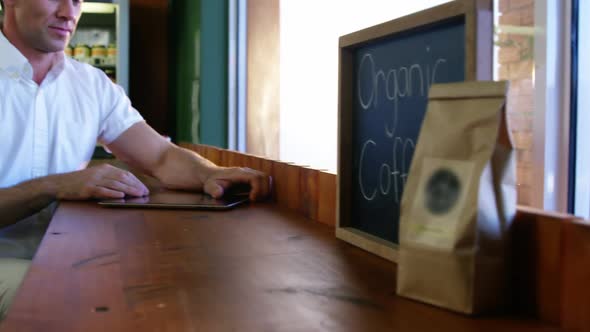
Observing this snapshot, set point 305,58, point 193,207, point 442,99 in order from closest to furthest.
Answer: point 442,99 → point 193,207 → point 305,58

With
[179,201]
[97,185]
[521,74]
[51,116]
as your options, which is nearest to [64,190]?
[97,185]

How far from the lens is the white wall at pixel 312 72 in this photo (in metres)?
2.11

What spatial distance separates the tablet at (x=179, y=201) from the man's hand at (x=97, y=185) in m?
0.03

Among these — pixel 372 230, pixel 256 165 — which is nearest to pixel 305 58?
pixel 256 165

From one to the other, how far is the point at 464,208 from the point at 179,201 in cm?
97

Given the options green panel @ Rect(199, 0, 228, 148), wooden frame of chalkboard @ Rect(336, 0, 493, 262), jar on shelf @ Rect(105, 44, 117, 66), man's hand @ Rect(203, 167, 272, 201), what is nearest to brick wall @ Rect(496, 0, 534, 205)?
wooden frame of chalkboard @ Rect(336, 0, 493, 262)

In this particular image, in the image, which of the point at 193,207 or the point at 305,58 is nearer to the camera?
the point at 193,207

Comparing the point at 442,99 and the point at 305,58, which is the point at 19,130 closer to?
the point at 305,58

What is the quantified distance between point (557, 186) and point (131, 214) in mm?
849

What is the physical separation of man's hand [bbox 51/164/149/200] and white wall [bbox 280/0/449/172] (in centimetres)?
70

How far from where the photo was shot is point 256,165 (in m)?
1.67

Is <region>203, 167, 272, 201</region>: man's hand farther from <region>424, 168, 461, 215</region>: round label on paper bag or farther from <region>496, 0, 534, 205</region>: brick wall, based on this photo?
<region>424, 168, 461, 215</region>: round label on paper bag

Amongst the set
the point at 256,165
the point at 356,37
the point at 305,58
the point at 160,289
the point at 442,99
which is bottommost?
the point at 160,289

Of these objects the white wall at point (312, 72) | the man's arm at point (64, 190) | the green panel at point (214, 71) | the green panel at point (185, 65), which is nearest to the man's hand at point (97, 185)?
the man's arm at point (64, 190)
